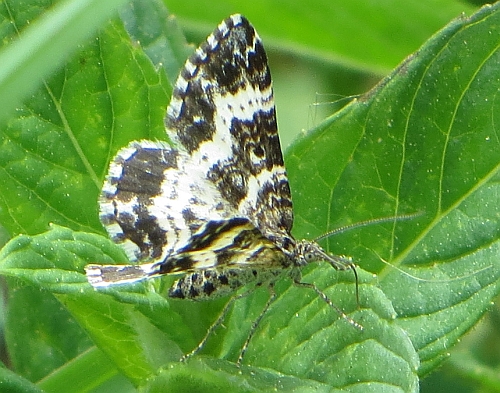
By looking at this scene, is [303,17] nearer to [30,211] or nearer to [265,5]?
[265,5]

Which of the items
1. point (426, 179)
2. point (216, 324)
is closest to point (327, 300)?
point (216, 324)

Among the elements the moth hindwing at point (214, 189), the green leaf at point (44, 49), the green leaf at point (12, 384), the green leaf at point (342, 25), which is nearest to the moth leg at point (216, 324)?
the moth hindwing at point (214, 189)

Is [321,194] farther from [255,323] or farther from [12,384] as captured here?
[12,384]

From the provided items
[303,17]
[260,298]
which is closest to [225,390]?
[260,298]

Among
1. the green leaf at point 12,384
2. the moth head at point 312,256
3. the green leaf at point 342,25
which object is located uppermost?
the green leaf at point 342,25

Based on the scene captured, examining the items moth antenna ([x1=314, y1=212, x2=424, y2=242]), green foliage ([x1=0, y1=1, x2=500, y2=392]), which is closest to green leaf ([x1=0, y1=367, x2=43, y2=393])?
green foliage ([x1=0, y1=1, x2=500, y2=392])

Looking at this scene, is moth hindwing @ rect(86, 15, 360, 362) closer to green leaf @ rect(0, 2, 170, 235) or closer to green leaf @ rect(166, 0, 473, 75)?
green leaf @ rect(0, 2, 170, 235)

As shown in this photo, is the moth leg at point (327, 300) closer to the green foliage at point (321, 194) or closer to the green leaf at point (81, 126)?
the green foliage at point (321, 194)
